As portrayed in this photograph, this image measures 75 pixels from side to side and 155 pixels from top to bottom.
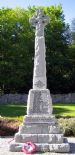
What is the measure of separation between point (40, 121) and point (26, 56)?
3695 centimetres

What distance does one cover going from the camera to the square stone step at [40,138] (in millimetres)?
14969

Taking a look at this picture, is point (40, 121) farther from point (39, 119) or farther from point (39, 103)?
point (39, 103)

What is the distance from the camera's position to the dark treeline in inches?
2018

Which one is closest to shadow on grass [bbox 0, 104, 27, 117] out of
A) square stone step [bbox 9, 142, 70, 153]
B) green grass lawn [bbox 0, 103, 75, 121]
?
green grass lawn [bbox 0, 103, 75, 121]

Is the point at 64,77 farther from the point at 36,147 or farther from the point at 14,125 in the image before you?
the point at 36,147

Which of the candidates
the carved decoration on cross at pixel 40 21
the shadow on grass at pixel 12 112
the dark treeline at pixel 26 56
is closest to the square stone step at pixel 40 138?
the carved decoration on cross at pixel 40 21

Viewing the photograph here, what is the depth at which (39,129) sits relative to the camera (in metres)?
15.3

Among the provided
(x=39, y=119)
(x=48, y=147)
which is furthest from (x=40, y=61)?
(x=48, y=147)

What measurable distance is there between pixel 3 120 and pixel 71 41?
41197mm

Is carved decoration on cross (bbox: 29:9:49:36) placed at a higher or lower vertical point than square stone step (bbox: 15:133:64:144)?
higher

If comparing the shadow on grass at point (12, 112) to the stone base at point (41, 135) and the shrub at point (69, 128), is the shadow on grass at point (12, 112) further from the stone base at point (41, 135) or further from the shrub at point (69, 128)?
the stone base at point (41, 135)

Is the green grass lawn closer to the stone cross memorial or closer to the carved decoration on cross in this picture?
the stone cross memorial

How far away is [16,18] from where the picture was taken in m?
55.4

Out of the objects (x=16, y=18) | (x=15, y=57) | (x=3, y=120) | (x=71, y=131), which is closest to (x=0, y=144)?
(x=71, y=131)
